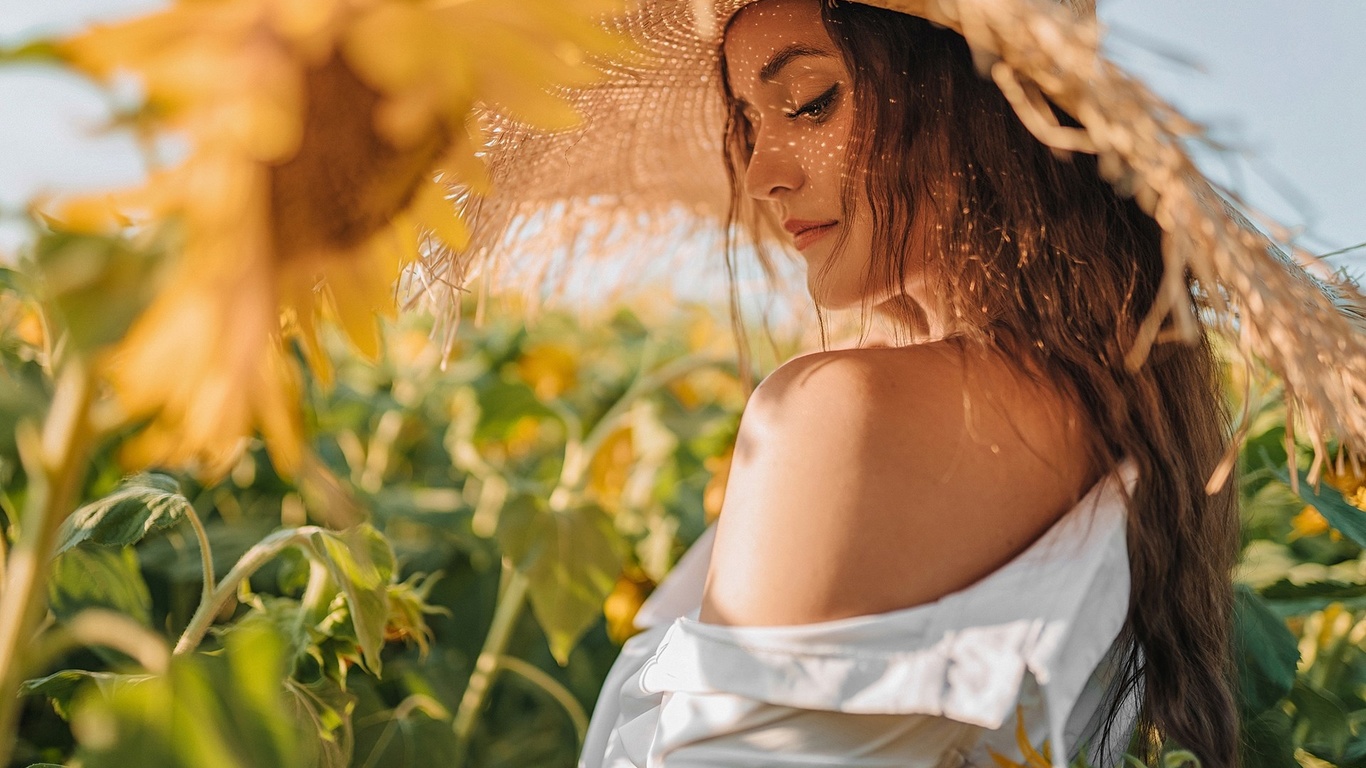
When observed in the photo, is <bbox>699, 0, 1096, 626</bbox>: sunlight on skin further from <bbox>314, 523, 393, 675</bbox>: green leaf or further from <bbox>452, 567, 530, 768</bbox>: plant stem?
<bbox>452, 567, 530, 768</bbox>: plant stem

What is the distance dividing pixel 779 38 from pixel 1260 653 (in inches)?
28.1

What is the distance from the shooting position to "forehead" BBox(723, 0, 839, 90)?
36.2 inches

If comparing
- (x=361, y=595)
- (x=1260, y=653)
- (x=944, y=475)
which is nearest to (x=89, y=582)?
(x=361, y=595)

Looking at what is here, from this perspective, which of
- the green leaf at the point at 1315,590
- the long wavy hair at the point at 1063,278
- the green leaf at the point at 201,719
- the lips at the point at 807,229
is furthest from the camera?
the green leaf at the point at 1315,590

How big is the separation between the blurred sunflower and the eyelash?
0.58 metres

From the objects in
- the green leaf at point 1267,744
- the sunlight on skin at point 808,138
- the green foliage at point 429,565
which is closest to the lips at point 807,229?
the sunlight on skin at point 808,138

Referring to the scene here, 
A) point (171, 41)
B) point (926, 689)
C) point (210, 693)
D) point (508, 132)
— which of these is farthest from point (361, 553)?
point (508, 132)

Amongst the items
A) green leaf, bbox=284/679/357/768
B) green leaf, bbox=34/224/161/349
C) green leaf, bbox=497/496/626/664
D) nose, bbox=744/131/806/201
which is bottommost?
green leaf, bbox=497/496/626/664

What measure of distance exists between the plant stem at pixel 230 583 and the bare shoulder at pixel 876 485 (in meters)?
0.31

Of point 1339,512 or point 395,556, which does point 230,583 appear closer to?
point 395,556

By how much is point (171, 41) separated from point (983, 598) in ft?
2.06

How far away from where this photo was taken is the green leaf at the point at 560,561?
111cm

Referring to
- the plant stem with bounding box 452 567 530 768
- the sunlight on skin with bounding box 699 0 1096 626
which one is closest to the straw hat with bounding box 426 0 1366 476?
the sunlight on skin with bounding box 699 0 1096 626

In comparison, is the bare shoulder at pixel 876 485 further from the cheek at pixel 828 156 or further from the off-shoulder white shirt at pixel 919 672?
the cheek at pixel 828 156
